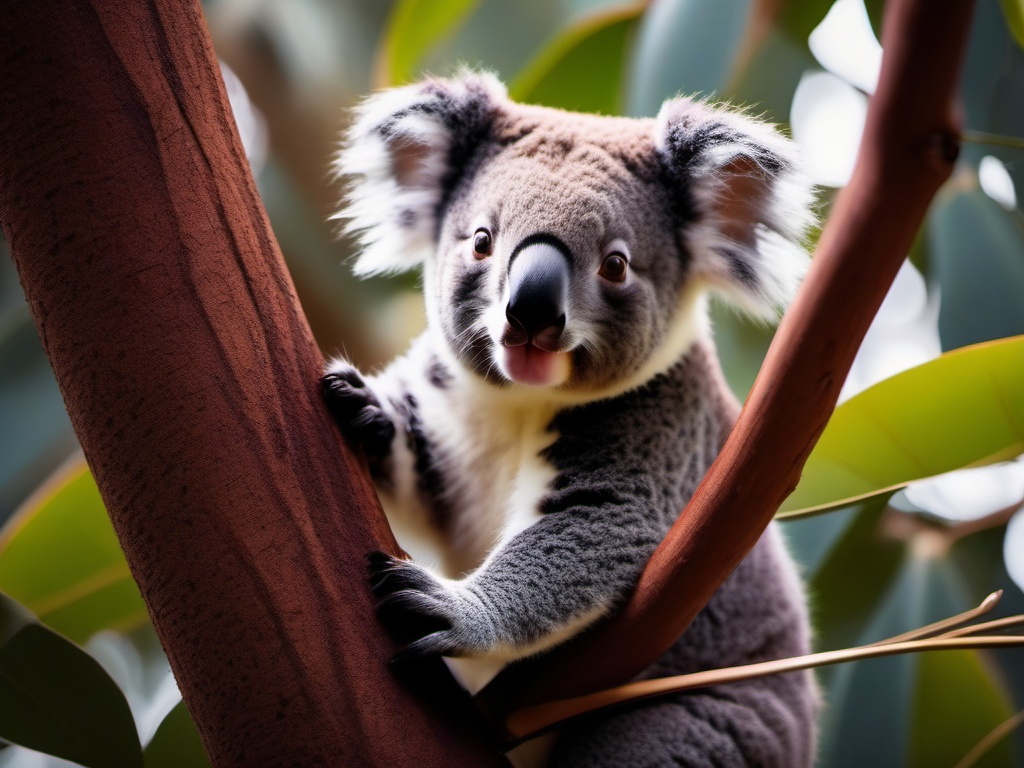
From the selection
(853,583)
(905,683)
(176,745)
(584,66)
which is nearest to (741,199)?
(584,66)

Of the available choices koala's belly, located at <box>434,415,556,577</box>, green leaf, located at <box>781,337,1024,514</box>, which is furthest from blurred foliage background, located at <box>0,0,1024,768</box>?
koala's belly, located at <box>434,415,556,577</box>

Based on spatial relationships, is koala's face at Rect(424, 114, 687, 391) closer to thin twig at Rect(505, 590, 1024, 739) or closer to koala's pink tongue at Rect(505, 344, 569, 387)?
koala's pink tongue at Rect(505, 344, 569, 387)

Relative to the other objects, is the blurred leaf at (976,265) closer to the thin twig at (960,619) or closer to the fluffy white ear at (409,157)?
the thin twig at (960,619)

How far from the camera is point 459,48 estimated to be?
3254 mm

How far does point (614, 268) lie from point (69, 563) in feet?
4.34

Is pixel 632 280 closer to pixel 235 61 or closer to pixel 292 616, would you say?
pixel 292 616

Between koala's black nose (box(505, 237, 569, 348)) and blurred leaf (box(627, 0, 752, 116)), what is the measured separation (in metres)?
1.13

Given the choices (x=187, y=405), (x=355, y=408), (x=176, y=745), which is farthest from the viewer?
(x=176, y=745)

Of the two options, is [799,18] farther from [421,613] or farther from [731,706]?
[421,613]

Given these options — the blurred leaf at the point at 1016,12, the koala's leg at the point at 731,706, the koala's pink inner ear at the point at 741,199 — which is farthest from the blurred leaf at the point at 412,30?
the koala's leg at the point at 731,706

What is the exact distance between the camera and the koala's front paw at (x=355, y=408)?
1.47 m

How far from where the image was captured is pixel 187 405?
126 cm

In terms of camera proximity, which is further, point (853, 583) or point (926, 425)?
point (853, 583)

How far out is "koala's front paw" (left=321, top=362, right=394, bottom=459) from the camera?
1469 millimetres
